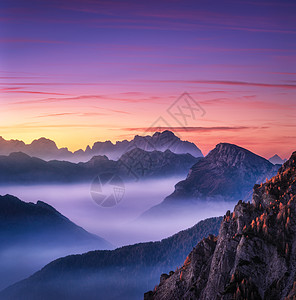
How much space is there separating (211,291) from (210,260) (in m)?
17.9

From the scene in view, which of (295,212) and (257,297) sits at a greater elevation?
(295,212)

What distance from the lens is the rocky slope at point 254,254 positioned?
110938mm

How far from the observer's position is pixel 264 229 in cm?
12262

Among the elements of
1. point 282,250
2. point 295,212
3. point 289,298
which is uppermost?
point 295,212

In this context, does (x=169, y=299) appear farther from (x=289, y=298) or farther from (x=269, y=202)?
(x=289, y=298)

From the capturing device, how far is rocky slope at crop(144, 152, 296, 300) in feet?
364

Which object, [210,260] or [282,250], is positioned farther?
[210,260]

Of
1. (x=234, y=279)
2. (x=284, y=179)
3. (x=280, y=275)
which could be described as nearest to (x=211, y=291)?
(x=234, y=279)

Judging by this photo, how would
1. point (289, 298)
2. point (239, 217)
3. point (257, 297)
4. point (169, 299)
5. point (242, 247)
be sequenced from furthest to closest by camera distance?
1. point (169, 299)
2. point (239, 217)
3. point (242, 247)
4. point (257, 297)
5. point (289, 298)

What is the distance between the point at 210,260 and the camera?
141 metres

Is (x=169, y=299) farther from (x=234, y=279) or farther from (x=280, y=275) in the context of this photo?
(x=280, y=275)

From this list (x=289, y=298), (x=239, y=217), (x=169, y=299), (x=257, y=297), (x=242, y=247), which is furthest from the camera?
(x=169, y=299)

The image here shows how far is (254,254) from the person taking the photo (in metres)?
118

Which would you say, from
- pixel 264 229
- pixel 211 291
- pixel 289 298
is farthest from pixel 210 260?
pixel 289 298
